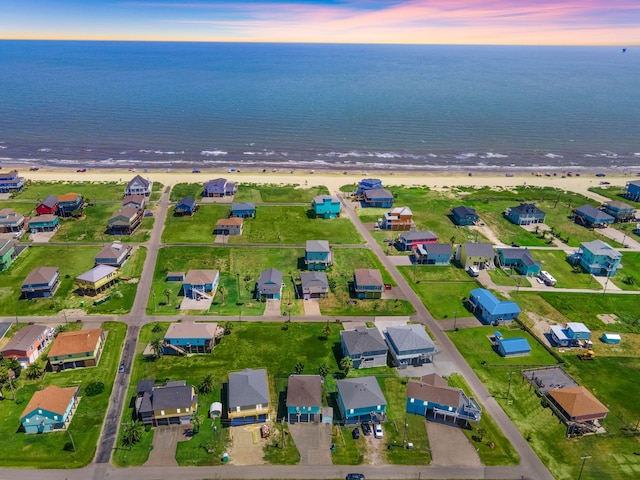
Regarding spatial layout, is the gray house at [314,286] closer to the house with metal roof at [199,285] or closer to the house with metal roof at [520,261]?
the house with metal roof at [199,285]

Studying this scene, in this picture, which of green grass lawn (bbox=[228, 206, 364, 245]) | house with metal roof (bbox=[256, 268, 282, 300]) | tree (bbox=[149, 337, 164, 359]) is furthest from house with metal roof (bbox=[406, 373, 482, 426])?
green grass lawn (bbox=[228, 206, 364, 245])

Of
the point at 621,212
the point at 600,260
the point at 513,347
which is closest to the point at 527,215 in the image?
the point at 600,260

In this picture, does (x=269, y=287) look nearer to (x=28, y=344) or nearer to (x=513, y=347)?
(x=28, y=344)

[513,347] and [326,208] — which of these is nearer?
[513,347]

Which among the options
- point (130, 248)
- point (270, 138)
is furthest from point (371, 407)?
point (270, 138)

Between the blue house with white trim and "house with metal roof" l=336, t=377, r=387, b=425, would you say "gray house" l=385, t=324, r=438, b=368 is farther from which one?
the blue house with white trim

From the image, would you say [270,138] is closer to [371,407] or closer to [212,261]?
[212,261]
